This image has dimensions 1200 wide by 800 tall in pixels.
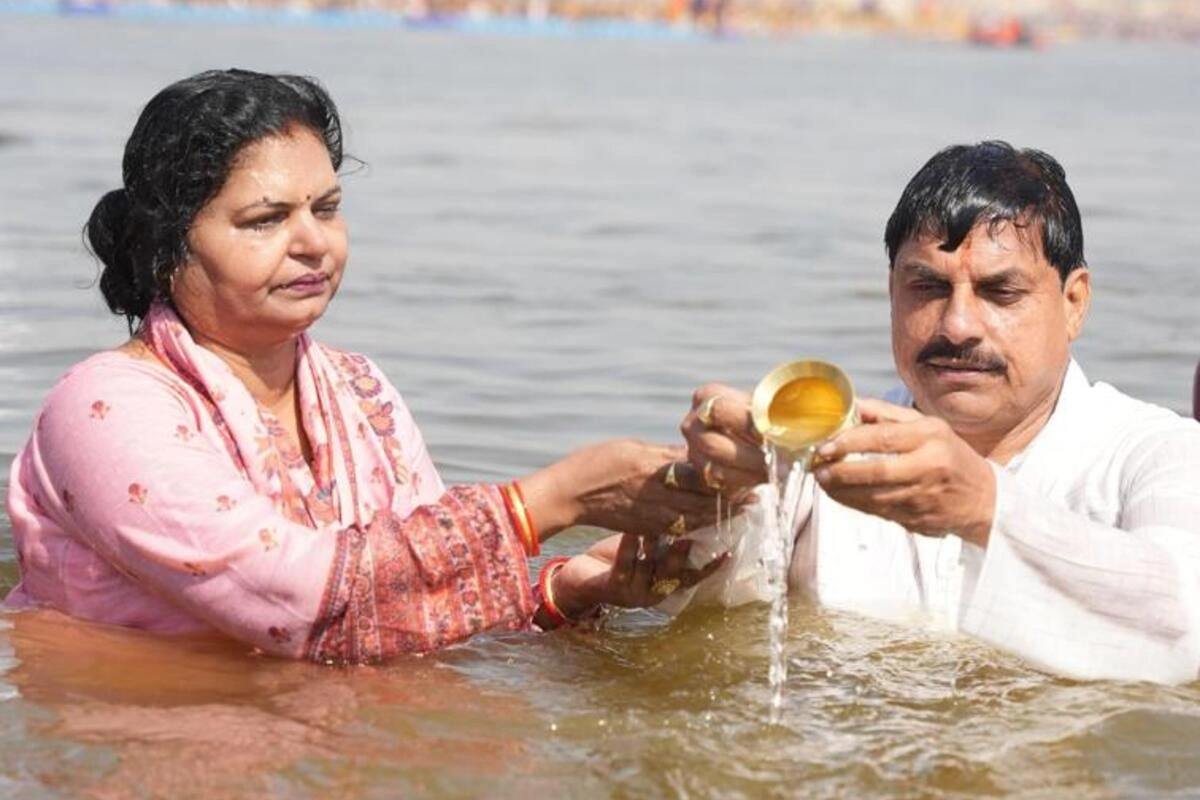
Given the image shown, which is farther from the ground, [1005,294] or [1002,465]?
[1005,294]

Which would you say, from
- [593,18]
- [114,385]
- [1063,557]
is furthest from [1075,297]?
[593,18]

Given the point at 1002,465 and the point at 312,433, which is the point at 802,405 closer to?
the point at 1002,465

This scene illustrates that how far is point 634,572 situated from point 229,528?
953 mm

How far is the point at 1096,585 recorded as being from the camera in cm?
422

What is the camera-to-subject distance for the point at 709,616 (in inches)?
200

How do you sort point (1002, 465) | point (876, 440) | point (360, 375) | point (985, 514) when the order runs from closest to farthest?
point (876, 440)
point (985, 514)
point (1002, 465)
point (360, 375)

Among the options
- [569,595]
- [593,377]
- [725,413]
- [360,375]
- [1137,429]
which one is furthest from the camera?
[593,377]

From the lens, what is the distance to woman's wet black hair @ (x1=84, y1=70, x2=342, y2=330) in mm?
4500

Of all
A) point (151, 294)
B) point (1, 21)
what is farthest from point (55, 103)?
point (1, 21)

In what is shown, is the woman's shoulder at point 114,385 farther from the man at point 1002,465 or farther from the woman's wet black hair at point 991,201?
the woman's wet black hair at point 991,201

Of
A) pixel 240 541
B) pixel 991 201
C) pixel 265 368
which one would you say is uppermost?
pixel 991 201

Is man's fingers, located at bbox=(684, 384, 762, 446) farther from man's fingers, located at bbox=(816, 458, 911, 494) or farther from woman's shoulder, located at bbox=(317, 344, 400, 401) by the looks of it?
woman's shoulder, located at bbox=(317, 344, 400, 401)

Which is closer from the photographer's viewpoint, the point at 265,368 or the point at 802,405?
the point at 802,405

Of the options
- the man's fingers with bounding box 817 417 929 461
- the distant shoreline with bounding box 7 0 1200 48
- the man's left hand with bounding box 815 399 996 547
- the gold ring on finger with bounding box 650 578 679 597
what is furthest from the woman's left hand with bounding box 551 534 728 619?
the distant shoreline with bounding box 7 0 1200 48
